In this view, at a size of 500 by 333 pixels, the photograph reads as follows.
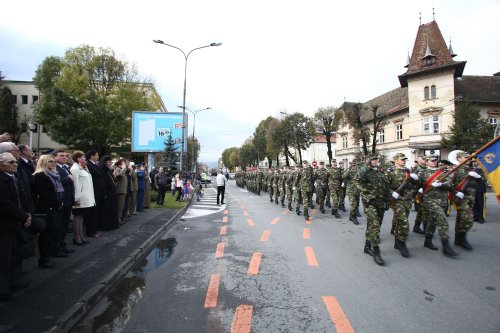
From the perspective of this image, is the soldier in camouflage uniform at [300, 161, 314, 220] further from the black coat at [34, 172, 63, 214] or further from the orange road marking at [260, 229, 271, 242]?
the black coat at [34, 172, 63, 214]

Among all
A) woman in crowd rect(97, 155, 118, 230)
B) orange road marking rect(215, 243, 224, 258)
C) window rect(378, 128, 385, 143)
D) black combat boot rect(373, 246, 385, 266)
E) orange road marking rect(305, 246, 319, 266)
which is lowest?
orange road marking rect(215, 243, 224, 258)

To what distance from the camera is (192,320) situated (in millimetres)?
3709

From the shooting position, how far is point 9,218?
4.23 meters

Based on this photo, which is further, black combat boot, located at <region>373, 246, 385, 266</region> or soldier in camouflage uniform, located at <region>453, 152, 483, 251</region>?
soldier in camouflage uniform, located at <region>453, 152, 483, 251</region>

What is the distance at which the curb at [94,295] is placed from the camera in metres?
3.57

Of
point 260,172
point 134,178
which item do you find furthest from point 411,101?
point 134,178

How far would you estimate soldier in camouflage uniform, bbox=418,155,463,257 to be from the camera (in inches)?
241

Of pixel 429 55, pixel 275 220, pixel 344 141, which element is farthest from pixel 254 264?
pixel 344 141

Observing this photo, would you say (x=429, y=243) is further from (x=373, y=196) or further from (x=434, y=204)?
(x=373, y=196)

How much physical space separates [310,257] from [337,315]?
98.9 inches

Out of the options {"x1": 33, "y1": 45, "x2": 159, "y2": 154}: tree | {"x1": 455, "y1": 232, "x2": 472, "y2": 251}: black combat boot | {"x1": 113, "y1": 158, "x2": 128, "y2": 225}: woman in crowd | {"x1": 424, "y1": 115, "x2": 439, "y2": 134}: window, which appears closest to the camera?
{"x1": 455, "y1": 232, "x2": 472, "y2": 251}: black combat boot

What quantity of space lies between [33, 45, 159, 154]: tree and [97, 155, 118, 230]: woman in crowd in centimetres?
3043

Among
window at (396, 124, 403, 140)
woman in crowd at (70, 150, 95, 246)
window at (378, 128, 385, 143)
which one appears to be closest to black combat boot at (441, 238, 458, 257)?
woman in crowd at (70, 150, 95, 246)

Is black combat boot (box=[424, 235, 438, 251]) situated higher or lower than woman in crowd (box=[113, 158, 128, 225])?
lower
